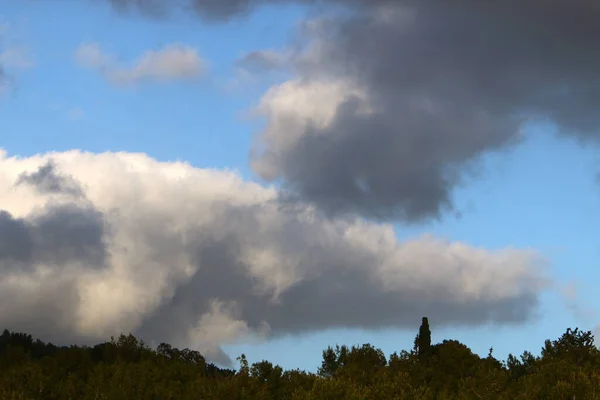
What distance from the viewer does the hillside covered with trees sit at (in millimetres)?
72875

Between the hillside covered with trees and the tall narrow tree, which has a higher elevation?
the tall narrow tree

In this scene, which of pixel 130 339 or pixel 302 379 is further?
pixel 130 339

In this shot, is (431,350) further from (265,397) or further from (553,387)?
(265,397)

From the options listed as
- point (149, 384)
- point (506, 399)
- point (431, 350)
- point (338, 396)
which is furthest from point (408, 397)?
point (431, 350)

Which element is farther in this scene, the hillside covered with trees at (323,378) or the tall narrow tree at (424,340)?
the tall narrow tree at (424,340)

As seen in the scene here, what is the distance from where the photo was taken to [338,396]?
6531cm

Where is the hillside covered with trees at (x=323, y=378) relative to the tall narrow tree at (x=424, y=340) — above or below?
below

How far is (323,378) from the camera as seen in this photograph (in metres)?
80.1

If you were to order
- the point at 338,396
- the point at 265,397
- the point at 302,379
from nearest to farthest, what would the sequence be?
the point at 338,396 → the point at 265,397 → the point at 302,379

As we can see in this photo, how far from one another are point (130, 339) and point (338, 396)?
4840cm

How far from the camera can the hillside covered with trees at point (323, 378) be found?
239 feet

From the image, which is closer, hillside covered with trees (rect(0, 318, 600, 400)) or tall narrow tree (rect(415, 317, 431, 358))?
hillside covered with trees (rect(0, 318, 600, 400))

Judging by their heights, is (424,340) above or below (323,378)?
above

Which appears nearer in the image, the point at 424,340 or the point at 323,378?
the point at 323,378
